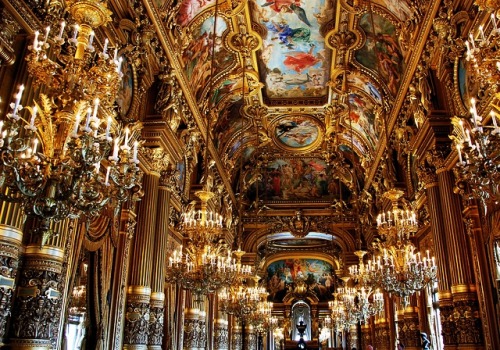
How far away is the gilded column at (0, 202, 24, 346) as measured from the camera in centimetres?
474

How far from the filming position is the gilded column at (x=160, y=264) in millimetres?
9453

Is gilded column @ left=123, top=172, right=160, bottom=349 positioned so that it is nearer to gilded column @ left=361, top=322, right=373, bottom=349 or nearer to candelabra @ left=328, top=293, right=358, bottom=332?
candelabra @ left=328, top=293, right=358, bottom=332

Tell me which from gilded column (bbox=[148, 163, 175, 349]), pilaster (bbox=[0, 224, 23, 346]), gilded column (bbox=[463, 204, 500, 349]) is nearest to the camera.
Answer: pilaster (bbox=[0, 224, 23, 346])

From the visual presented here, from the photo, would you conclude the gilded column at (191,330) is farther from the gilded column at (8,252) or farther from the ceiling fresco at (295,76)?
the gilded column at (8,252)

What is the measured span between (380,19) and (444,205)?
535 cm

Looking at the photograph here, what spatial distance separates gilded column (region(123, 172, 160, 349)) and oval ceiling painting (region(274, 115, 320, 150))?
948 centimetres

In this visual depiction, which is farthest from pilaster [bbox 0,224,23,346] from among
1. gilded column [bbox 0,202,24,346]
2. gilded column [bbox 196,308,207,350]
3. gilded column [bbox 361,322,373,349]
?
gilded column [bbox 361,322,373,349]

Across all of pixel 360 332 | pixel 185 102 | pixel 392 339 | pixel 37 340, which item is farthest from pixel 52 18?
pixel 360 332

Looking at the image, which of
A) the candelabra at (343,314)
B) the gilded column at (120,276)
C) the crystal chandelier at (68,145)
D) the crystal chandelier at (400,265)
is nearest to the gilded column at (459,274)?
the crystal chandelier at (400,265)

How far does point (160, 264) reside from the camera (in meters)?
10.0

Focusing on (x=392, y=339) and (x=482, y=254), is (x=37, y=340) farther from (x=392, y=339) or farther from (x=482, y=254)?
(x=392, y=339)

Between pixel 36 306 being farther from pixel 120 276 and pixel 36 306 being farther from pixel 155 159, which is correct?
pixel 155 159

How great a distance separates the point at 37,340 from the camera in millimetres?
5172

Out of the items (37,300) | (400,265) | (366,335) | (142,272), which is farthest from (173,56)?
(366,335)
